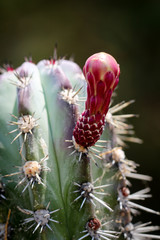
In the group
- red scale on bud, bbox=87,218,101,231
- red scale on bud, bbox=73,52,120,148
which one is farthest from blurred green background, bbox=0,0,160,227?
red scale on bud, bbox=73,52,120,148

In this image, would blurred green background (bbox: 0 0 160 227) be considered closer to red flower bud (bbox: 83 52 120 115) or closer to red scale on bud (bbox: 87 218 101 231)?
red scale on bud (bbox: 87 218 101 231)

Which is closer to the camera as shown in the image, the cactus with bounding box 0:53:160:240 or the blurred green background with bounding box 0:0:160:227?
the cactus with bounding box 0:53:160:240

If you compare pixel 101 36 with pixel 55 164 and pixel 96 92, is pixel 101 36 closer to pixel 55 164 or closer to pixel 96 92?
pixel 55 164

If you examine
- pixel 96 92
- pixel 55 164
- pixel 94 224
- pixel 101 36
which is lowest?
pixel 94 224

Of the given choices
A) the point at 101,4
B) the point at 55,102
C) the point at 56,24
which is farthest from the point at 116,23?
the point at 55,102

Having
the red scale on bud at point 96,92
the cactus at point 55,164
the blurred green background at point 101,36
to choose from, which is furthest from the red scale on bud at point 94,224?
the blurred green background at point 101,36

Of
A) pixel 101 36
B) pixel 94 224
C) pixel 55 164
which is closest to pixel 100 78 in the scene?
pixel 55 164

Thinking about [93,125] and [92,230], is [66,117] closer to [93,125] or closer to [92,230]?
[93,125]

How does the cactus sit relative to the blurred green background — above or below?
below
